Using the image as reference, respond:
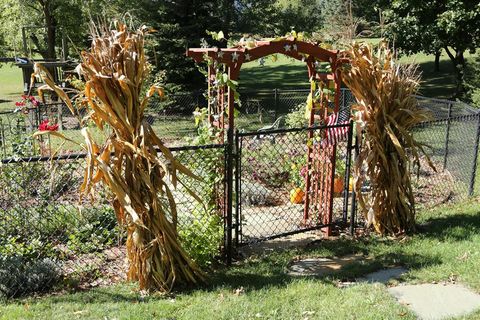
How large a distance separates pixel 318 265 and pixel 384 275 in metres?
0.64

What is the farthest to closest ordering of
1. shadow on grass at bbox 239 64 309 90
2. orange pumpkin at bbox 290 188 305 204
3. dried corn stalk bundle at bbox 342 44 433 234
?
shadow on grass at bbox 239 64 309 90
orange pumpkin at bbox 290 188 305 204
dried corn stalk bundle at bbox 342 44 433 234

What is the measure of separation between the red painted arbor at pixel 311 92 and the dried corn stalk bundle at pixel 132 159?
3.20 feet

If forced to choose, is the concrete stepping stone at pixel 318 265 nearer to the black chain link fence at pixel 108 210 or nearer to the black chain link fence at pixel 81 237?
the black chain link fence at pixel 108 210

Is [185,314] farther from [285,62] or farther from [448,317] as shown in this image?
[285,62]

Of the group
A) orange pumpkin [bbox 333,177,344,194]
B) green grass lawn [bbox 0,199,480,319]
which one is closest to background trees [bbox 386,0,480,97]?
orange pumpkin [bbox 333,177,344,194]

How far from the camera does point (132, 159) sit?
3984mm

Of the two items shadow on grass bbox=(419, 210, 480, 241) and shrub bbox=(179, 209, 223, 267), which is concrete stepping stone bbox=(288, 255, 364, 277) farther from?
shadow on grass bbox=(419, 210, 480, 241)

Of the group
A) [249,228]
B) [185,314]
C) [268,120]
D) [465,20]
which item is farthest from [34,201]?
[465,20]

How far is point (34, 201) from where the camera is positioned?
235 inches

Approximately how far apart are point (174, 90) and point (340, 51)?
11.0 meters

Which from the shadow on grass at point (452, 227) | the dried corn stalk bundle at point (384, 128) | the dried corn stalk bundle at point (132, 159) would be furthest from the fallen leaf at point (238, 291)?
the shadow on grass at point (452, 227)

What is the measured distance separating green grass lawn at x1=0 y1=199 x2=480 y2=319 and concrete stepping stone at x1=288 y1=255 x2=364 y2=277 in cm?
10

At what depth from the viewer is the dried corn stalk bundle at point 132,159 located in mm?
3775

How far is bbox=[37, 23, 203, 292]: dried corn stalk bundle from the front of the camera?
12.4ft
